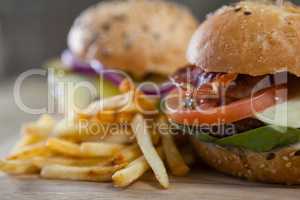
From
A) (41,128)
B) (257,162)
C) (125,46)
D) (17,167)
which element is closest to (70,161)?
(17,167)

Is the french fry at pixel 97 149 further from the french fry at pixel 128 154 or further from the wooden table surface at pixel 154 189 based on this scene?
the wooden table surface at pixel 154 189

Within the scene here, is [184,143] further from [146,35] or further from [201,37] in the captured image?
[146,35]

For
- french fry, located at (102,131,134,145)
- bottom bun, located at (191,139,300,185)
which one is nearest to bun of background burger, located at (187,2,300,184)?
bottom bun, located at (191,139,300,185)

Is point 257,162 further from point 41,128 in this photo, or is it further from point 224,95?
point 41,128

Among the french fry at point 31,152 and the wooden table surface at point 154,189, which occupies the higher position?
the french fry at point 31,152

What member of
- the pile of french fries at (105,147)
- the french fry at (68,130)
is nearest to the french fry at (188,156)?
the pile of french fries at (105,147)

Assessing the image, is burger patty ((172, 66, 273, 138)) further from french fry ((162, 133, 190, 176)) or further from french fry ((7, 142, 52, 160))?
french fry ((7, 142, 52, 160))
